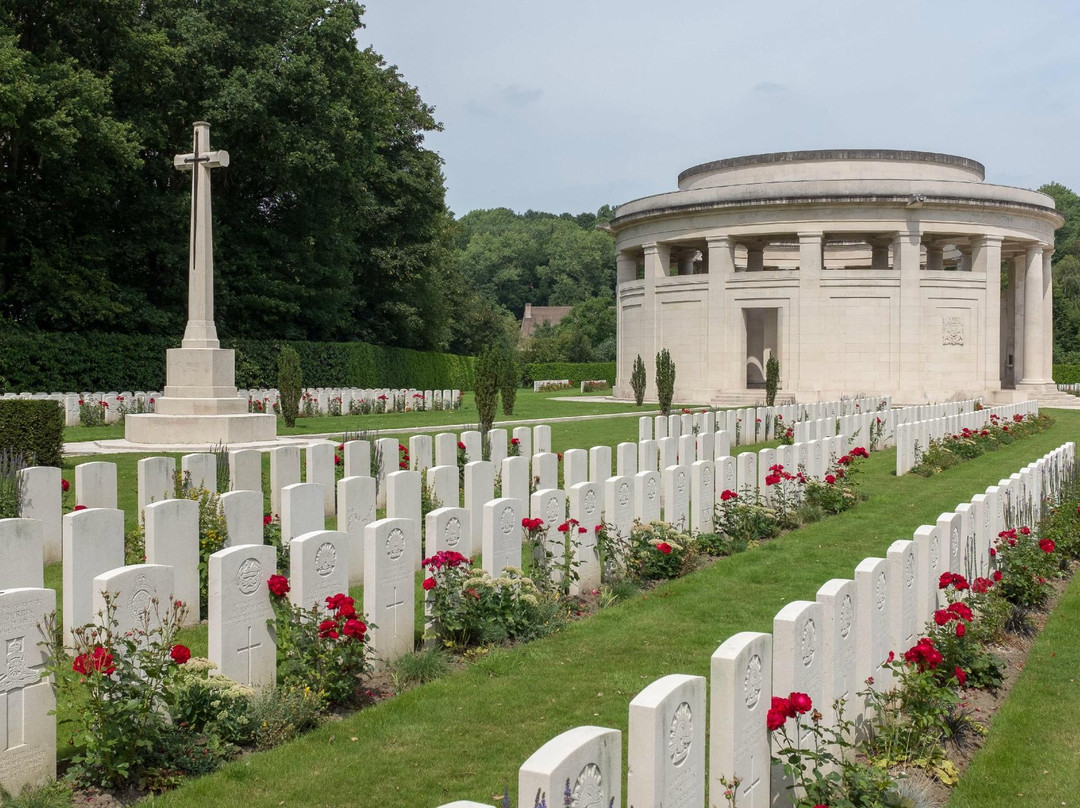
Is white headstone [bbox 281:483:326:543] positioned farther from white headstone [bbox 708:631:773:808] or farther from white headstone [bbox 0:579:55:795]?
white headstone [bbox 708:631:773:808]

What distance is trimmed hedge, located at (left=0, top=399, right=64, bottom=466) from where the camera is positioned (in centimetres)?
1356

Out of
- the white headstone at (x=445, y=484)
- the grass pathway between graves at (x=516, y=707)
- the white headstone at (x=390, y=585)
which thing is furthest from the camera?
the white headstone at (x=445, y=484)

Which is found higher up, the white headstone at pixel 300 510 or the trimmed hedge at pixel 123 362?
the trimmed hedge at pixel 123 362

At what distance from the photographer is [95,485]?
934 centimetres

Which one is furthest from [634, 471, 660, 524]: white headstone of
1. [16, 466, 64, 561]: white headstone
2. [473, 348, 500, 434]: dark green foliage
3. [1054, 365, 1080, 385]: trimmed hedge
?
[1054, 365, 1080, 385]: trimmed hedge

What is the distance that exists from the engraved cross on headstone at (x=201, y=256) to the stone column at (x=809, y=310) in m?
26.3

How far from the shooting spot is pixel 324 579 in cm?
594

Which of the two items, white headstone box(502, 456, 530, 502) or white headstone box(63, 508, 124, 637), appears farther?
white headstone box(502, 456, 530, 502)

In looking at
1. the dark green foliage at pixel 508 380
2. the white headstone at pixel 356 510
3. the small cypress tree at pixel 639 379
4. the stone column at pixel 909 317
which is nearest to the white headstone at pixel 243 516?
the white headstone at pixel 356 510

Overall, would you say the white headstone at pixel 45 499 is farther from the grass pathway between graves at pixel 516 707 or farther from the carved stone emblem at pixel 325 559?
the grass pathway between graves at pixel 516 707

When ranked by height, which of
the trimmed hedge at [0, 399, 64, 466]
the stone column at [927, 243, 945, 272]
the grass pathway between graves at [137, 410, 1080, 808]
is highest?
the stone column at [927, 243, 945, 272]

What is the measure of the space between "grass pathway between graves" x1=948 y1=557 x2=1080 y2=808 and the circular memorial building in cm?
3244

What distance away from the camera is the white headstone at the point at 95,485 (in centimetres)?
926

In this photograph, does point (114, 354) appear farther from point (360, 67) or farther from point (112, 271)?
point (360, 67)
